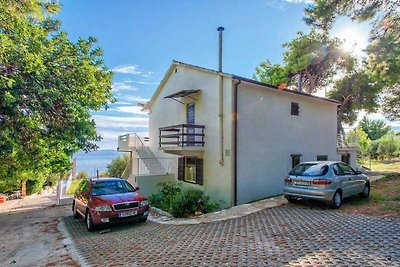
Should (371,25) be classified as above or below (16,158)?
above

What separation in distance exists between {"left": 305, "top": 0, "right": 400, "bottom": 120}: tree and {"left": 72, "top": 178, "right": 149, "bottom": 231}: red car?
1144cm

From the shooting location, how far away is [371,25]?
1148 centimetres

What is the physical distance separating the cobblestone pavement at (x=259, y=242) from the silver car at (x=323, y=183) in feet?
2.20

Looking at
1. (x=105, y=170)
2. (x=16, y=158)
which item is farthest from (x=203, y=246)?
(x=105, y=170)

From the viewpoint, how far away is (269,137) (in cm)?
1276

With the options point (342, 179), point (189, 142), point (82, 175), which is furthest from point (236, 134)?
point (82, 175)

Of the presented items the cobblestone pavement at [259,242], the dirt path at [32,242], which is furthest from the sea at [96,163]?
the cobblestone pavement at [259,242]

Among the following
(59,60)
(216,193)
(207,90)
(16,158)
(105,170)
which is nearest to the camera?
(59,60)

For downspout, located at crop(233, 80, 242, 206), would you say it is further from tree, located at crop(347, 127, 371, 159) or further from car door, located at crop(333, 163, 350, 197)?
tree, located at crop(347, 127, 371, 159)

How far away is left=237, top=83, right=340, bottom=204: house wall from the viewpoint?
11750mm

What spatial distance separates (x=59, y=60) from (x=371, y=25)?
13341mm

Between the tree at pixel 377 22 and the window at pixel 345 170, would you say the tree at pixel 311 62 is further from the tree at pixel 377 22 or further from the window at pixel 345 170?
the window at pixel 345 170

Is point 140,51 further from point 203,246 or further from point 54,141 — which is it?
point 203,246

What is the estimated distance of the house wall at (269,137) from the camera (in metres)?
11.8
